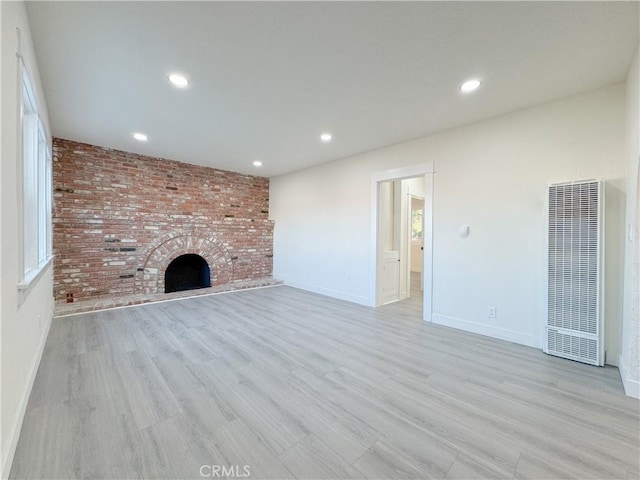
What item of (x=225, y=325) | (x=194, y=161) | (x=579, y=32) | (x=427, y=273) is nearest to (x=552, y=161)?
(x=579, y=32)

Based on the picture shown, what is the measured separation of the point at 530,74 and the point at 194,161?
5.28 meters

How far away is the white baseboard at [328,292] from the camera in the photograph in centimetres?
471

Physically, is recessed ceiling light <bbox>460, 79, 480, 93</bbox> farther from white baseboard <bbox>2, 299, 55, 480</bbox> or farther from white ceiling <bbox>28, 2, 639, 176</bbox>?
white baseboard <bbox>2, 299, 55, 480</bbox>

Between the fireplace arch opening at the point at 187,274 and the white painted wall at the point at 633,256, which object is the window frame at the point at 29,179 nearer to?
the fireplace arch opening at the point at 187,274

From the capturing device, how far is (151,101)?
2906 mm

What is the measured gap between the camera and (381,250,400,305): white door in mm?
4738

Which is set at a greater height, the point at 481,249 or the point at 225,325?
the point at 481,249

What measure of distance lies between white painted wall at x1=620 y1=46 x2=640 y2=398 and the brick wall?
599 centimetres

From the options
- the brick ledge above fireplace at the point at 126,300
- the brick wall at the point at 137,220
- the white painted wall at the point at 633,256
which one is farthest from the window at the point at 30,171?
the white painted wall at the point at 633,256

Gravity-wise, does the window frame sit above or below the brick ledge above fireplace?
above

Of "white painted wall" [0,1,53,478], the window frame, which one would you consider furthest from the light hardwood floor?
the window frame

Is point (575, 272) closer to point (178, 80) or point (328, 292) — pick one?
point (328, 292)

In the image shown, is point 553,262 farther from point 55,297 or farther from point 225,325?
point 55,297

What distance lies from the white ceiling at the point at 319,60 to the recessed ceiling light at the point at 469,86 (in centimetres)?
7
